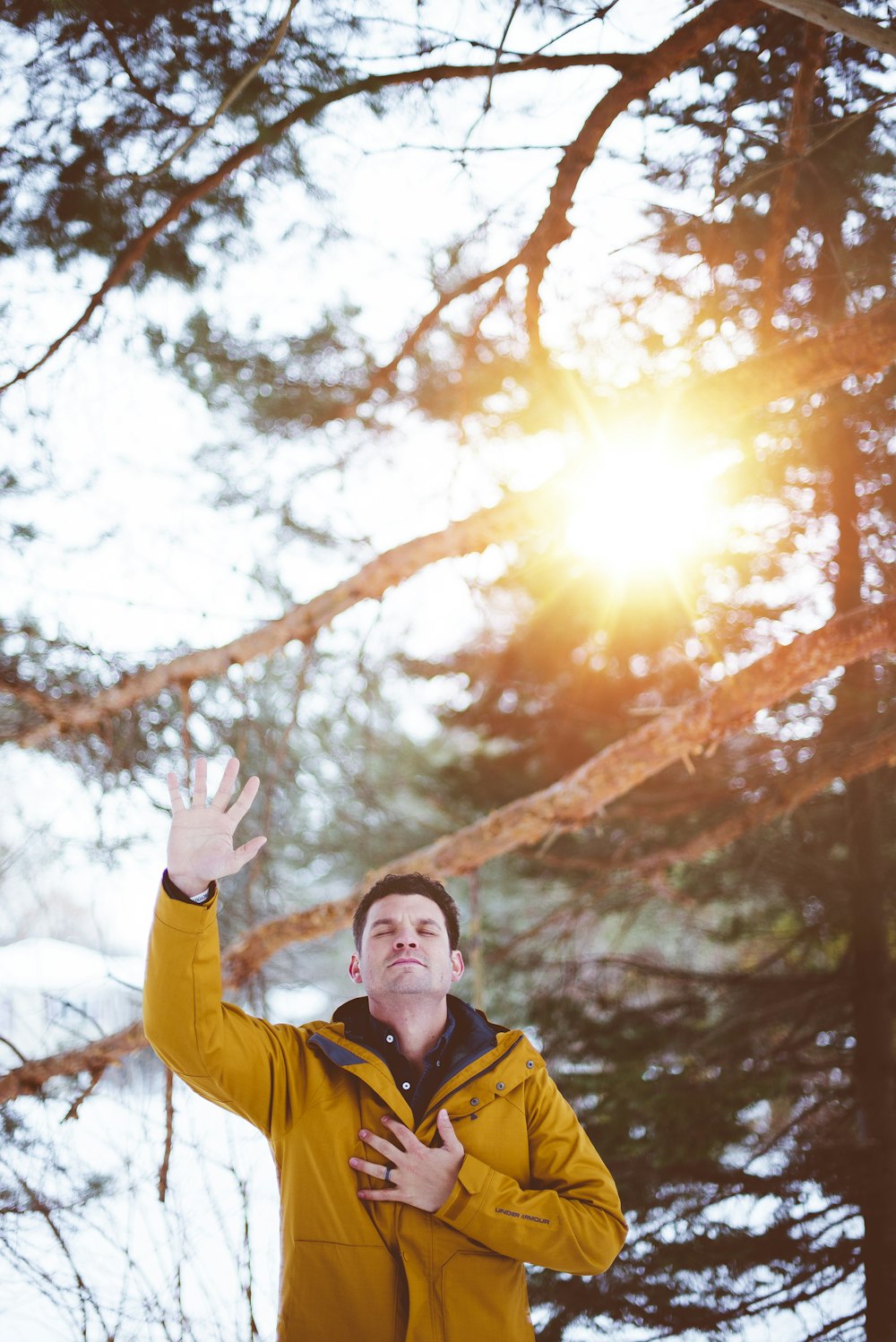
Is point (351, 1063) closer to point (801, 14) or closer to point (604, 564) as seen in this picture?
point (801, 14)

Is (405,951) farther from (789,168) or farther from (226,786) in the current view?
(789,168)

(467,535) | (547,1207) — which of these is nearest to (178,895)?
(547,1207)

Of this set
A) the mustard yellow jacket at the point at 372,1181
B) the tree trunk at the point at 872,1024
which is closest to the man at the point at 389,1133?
the mustard yellow jacket at the point at 372,1181

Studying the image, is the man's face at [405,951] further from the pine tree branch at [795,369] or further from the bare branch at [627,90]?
the bare branch at [627,90]

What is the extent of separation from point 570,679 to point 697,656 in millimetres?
1164

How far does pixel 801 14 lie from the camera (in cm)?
187

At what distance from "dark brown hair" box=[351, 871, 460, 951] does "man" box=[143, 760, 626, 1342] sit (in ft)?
0.30

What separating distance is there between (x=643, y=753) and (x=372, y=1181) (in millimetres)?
1817

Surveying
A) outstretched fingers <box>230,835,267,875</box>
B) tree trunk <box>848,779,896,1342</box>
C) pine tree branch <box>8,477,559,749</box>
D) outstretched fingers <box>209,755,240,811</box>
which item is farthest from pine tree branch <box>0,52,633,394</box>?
tree trunk <box>848,779,896,1342</box>

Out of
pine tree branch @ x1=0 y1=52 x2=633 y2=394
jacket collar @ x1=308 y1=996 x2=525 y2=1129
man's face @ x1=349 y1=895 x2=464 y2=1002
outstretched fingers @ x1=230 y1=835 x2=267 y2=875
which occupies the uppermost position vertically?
pine tree branch @ x1=0 y1=52 x2=633 y2=394

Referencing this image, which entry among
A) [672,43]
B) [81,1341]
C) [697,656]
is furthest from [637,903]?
[672,43]

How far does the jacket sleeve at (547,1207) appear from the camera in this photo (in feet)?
5.11

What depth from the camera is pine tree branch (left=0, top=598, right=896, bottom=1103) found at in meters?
3.06

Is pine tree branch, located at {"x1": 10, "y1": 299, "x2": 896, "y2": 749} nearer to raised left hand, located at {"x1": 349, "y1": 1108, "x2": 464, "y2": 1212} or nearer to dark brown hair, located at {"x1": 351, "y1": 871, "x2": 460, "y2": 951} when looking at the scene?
dark brown hair, located at {"x1": 351, "y1": 871, "x2": 460, "y2": 951}
